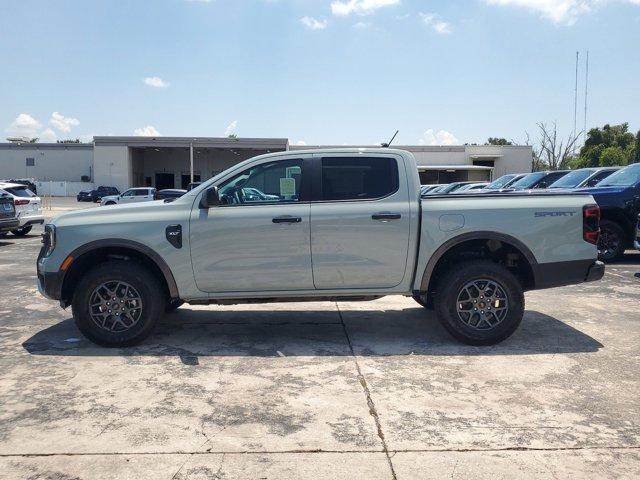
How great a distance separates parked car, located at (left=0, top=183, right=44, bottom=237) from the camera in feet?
52.4

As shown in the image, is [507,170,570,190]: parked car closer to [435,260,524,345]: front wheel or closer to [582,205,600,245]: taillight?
[582,205,600,245]: taillight

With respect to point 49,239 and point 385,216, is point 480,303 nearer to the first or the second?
point 385,216

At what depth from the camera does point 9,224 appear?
1559 centimetres

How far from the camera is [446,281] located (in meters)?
5.66

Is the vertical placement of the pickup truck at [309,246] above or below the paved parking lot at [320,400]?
above

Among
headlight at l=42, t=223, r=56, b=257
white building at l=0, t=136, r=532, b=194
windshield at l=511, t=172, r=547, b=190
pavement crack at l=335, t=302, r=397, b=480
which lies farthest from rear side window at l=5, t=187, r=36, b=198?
white building at l=0, t=136, r=532, b=194

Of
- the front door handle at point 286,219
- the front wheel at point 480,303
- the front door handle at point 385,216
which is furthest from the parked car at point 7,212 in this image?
the front wheel at point 480,303

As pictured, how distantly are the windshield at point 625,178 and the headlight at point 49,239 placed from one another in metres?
10.3

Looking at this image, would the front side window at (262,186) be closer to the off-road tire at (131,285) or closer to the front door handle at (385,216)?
the front door handle at (385,216)

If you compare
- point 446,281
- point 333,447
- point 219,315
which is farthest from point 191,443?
point 219,315

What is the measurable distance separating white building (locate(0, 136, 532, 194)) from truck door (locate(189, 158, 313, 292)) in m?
41.2

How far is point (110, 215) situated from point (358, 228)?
2.46 metres

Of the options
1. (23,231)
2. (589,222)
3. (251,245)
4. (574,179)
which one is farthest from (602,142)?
(251,245)

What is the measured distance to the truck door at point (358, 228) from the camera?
5559 mm
